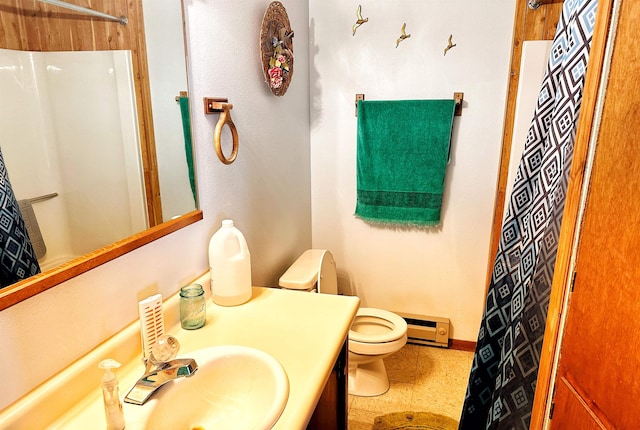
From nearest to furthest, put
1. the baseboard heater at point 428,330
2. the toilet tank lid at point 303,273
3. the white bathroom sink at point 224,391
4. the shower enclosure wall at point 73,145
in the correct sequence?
the shower enclosure wall at point 73,145, the white bathroom sink at point 224,391, the toilet tank lid at point 303,273, the baseboard heater at point 428,330

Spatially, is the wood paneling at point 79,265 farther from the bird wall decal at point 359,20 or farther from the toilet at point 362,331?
the bird wall decal at point 359,20

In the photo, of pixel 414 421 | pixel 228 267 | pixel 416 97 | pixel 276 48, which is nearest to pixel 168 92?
pixel 228 267

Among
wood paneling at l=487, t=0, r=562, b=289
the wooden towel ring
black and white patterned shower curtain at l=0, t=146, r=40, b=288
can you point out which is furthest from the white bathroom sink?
wood paneling at l=487, t=0, r=562, b=289

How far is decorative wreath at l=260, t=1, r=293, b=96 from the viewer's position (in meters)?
1.71

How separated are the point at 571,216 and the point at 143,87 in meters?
1.13

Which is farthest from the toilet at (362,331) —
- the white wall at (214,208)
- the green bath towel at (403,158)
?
the green bath towel at (403,158)

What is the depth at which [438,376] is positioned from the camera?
2307mm

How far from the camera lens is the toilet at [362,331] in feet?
6.47

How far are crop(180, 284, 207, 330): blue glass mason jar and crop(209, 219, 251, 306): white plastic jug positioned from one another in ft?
0.37

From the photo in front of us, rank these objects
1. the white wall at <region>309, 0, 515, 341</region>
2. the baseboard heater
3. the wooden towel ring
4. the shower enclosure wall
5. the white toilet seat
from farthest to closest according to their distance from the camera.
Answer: the baseboard heater, the white wall at <region>309, 0, 515, 341</region>, the white toilet seat, the wooden towel ring, the shower enclosure wall

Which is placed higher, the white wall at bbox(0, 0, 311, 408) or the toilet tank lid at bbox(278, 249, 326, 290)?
the white wall at bbox(0, 0, 311, 408)

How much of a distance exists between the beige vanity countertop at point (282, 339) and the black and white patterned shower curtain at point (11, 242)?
24 cm

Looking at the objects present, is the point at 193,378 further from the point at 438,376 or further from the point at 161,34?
the point at 438,376

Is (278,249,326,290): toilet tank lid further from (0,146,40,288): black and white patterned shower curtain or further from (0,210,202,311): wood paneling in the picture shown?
(0,146,40,288): black and white patterned shower curtain
